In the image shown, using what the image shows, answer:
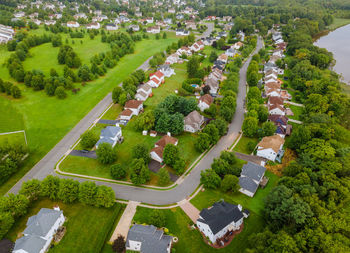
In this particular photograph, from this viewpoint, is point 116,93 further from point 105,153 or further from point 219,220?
point 219,220

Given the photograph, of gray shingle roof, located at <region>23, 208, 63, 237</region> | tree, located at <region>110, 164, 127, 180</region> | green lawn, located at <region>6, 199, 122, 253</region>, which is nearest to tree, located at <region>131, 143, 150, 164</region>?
tree, located at <region>110, 164, 127, 180</region>

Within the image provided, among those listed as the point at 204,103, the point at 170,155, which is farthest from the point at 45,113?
the point at 204,103

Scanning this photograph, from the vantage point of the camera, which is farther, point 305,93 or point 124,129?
point 305,93

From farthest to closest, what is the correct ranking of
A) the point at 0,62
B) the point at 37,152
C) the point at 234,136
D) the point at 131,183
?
the point at 0,62 → the point at 234,136 → the point at 37,152 → the point at 131,183

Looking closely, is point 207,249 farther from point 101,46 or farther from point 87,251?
point 101,46

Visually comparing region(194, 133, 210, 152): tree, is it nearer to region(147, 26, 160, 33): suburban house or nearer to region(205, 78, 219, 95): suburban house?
region(205, 78, 219, 95): suburban house

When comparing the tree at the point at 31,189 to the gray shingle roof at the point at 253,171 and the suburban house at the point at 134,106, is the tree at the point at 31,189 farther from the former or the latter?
the gray shingle roof at the point at 253,171

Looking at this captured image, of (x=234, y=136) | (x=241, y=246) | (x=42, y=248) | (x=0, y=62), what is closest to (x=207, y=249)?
(x=241, y=246)
